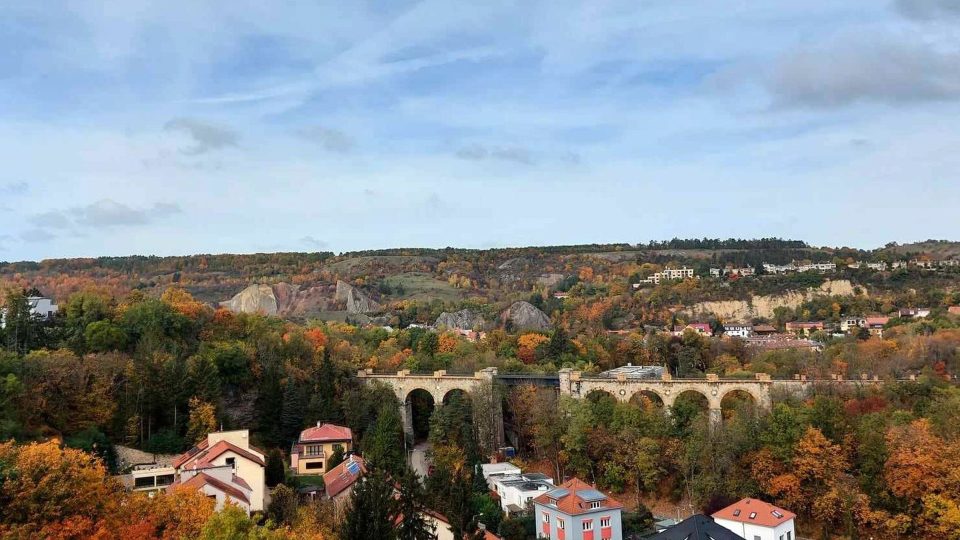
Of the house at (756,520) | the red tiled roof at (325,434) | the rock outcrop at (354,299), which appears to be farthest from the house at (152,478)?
the rock outcrop at (354,299)

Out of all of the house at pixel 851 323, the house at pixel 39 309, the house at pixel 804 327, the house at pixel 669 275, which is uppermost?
the house at pixel 39 309

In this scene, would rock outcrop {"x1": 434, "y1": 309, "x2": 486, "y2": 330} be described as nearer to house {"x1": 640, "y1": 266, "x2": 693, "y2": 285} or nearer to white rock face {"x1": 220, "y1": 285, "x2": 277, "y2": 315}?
white rock face {"x1": 220, "y1": 285, "x2": 277, "y2": 315}

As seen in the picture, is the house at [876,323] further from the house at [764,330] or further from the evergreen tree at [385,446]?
the evergreen tree at [385,446]

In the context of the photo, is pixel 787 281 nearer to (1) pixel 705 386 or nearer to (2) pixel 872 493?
(1) pixel 705 386

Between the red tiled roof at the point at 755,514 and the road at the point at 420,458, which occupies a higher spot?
the red tiled roof at the point at 755,514

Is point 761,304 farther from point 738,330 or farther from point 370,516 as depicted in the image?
point 370,516

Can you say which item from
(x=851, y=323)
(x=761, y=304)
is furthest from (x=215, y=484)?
(x=761, y=304)
